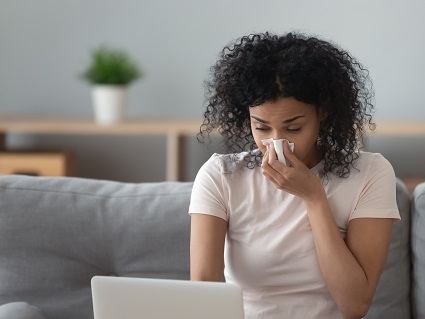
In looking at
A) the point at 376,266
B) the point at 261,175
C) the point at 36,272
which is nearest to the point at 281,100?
the point at 261,175

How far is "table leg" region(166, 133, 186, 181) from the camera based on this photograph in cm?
375

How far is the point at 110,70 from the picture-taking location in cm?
378

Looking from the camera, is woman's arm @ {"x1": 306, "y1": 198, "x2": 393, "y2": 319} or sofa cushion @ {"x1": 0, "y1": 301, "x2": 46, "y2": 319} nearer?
woman's arm @ {"x1": 306, "y1": 198, "x2": 393, "y2": 319}

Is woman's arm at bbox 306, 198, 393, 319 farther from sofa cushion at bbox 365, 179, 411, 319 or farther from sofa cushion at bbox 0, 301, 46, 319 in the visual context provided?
sofa cushion at bbox 0, 301, 46, 319

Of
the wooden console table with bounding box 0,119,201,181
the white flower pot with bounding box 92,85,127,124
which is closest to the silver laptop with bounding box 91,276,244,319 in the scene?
the wooden console table with bounding box 0,119,201,181

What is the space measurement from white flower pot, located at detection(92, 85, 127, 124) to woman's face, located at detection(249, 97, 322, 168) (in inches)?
83.0

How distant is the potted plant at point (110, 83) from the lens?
3768mm

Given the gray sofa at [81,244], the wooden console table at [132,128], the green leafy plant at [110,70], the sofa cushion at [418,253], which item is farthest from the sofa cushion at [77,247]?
the green leafy plant at [110,70]

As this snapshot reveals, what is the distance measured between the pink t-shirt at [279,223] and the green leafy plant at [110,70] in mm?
2025

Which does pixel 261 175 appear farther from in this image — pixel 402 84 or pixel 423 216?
pixel 402 84

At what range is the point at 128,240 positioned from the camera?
6.72ft

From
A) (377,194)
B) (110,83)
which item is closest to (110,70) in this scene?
(110,83)

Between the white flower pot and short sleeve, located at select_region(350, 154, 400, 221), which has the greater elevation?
short sleeve, located at select_region(350, 154, 400, 221)

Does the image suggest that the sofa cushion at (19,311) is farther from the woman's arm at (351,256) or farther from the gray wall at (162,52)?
the gray wall at (162,52)
